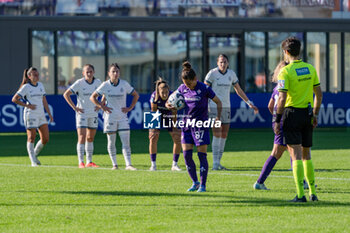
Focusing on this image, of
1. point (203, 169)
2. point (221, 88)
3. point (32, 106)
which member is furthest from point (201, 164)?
point (32, 106)

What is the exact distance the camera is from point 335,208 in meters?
9.62

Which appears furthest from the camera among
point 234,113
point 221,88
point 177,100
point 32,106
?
point 234,113

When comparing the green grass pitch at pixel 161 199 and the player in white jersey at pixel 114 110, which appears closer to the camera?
the green grass pitch at pixel 161 199

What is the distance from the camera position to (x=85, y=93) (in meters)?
16.2

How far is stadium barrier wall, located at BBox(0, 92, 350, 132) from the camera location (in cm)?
2492

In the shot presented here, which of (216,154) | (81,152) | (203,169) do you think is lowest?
(81,152)

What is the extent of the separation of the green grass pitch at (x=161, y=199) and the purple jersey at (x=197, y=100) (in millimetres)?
1092

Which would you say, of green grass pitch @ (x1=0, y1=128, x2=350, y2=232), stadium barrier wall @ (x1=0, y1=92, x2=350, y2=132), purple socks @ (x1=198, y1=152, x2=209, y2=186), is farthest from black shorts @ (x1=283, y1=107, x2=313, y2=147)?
stadium barrier wall @ (x1=0, y1=92, x2=350, y2=132)

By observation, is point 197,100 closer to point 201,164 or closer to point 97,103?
point 201,164

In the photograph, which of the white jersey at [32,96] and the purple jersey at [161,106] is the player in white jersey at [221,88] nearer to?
the purple jersey at [161,106]

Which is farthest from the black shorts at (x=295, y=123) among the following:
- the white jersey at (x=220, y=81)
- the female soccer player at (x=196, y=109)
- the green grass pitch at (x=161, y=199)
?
the white jersey at (x=220, y=81)

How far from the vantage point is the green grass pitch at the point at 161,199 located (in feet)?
28.2

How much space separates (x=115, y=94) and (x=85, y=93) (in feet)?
3.00

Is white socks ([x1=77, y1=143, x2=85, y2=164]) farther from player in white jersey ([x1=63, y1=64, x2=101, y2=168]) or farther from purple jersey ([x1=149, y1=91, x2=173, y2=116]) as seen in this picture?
purple jersey ([x1=149, y1=91, x2=173, y2=116])
